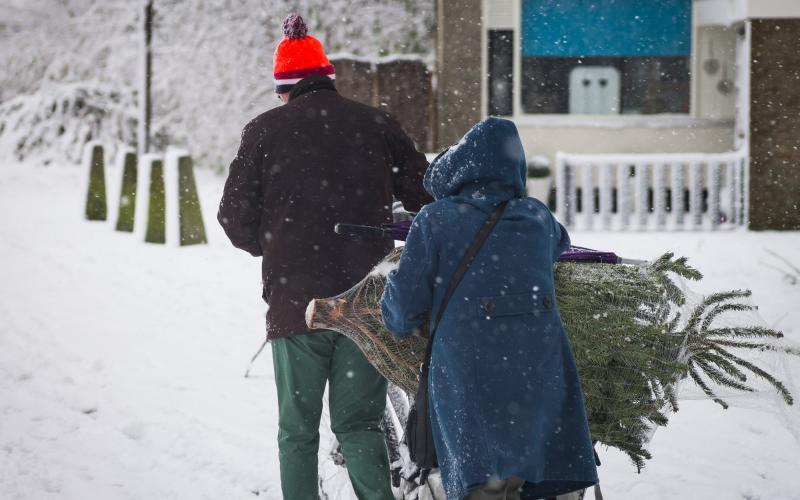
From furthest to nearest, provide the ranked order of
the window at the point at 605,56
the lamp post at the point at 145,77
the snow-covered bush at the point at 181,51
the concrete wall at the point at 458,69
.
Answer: the snow-covered bush at the point at 181,51, the lamp post at the point at 145,77, the window at the point at 605,56, the concrete wall at the point at 458,69

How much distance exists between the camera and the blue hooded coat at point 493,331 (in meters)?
2.93

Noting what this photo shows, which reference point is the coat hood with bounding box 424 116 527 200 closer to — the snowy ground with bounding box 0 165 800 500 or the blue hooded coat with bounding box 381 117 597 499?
the blue hooded coat with bounding box 381 117 597 499

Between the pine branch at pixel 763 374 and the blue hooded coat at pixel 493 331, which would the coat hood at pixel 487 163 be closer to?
the blue hooded coat at pixel 493 331

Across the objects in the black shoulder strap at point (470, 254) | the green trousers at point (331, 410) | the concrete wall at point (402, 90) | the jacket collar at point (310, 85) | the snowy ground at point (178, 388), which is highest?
the concrete wall at point (402, 90)

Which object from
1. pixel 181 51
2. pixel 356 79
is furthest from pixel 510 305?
pixel 181 51

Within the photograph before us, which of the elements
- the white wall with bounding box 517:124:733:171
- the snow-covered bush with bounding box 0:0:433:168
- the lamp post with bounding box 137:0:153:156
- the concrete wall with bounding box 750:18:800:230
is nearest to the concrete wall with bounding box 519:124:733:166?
the white wall with bounding box 517:124:733:171

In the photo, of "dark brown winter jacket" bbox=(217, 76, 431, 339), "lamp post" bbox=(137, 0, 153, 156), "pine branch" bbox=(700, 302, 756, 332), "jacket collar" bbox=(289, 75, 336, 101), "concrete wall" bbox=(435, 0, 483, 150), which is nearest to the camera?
"pine branch" bbox=(700, 302, 756, 332)

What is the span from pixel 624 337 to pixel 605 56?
13.3 metres

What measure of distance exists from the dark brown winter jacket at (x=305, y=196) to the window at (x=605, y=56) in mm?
12300

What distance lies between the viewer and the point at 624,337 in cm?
309

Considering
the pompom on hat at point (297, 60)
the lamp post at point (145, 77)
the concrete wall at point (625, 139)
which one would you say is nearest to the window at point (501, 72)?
the concrete wall at point (625, 139)

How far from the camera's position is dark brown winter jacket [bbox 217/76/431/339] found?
3.61 meters

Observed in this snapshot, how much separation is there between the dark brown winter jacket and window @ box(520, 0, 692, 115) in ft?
40.4

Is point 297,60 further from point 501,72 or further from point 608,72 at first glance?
point 608,72
